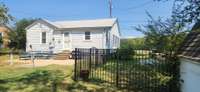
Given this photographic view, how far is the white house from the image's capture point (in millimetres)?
27703

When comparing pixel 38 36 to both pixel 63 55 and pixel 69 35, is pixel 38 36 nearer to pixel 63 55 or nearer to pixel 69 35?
pixel 69 35

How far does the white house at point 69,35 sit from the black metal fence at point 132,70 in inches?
528

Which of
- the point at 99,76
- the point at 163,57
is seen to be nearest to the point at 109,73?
the point at 99,76

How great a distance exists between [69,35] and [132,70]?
16391 mm

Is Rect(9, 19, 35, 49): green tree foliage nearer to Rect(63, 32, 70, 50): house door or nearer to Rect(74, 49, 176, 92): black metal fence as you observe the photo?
Rect(63, 32, 70, 50): house door

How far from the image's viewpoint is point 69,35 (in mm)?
28719

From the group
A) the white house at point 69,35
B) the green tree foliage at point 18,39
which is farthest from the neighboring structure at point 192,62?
the green tree foliage at point 18,39

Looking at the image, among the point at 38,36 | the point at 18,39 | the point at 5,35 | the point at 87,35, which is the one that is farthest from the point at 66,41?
the point at 5,35

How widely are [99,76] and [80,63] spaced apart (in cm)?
115

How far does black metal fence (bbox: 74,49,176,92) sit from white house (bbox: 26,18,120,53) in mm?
13413

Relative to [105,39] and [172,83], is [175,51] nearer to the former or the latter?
[172,83]

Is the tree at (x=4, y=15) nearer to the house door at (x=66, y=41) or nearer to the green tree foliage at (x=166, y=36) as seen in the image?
the house door at (x=66, y=41)

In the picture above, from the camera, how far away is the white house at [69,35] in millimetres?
27703

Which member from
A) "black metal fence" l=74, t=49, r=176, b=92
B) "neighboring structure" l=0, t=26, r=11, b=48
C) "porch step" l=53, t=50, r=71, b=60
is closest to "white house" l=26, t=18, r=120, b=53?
"porch step" l=53, t=50, r=71, b=60
